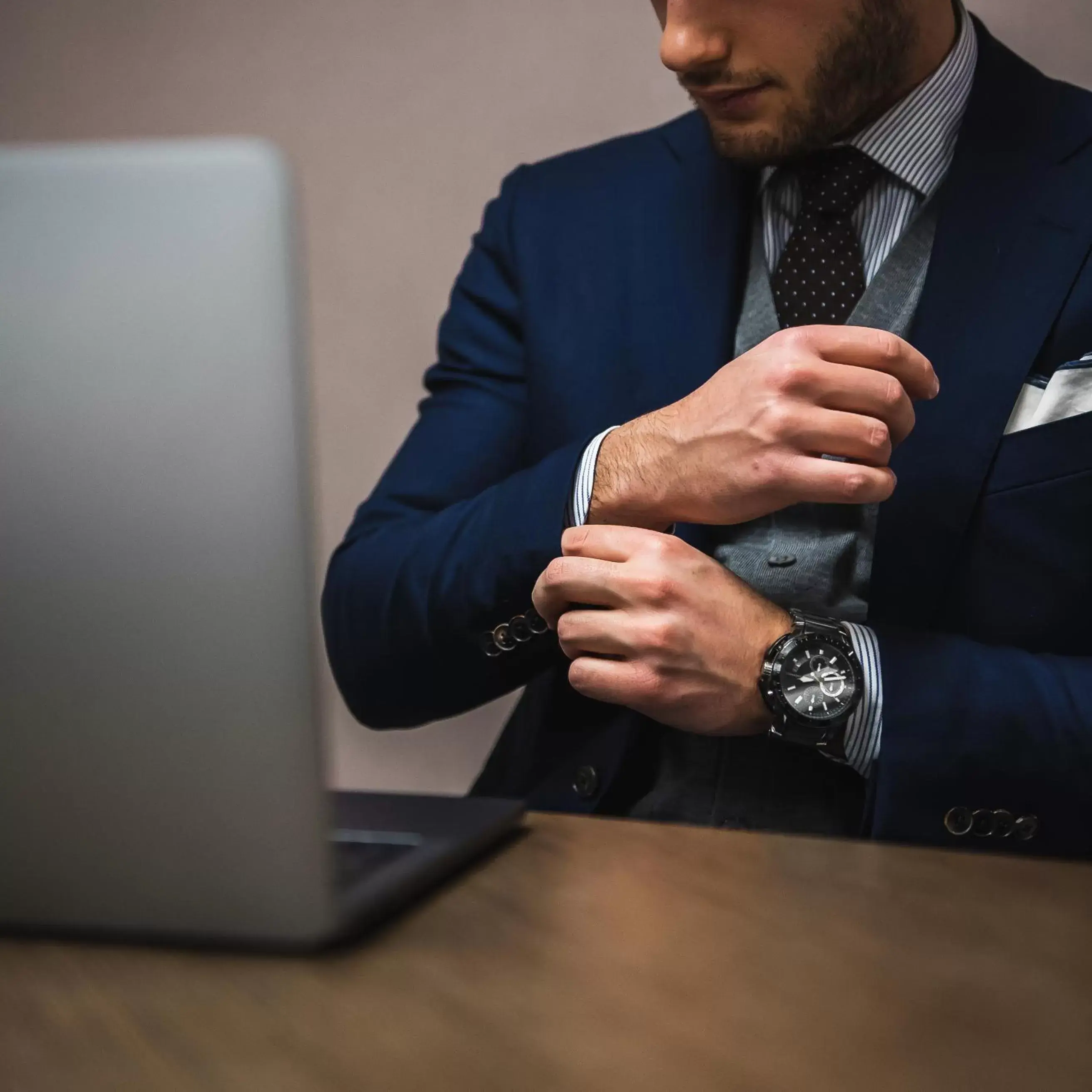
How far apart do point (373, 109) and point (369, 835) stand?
1.17 m

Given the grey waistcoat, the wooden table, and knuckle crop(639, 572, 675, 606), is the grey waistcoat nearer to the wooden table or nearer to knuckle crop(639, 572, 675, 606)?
knuckle crop(639, 572, 675, 606)

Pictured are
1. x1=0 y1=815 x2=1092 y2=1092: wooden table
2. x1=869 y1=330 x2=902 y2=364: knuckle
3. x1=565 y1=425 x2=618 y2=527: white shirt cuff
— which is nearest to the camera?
x1=0 y1=815 x2=1092 y2=1092: wooden table

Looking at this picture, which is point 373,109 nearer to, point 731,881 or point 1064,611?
point 1064,611

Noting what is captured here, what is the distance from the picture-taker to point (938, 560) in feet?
3.37

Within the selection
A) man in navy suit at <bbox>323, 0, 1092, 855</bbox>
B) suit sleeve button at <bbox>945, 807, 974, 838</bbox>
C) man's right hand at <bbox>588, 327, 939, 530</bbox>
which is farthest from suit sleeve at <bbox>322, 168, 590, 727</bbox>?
suit sleeve button at <bbox>945, 807, 974, 838</bbox>

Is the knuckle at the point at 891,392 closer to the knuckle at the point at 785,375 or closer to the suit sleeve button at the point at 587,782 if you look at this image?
the knuckle at the point at 785,375

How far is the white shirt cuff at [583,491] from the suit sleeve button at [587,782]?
209 mm

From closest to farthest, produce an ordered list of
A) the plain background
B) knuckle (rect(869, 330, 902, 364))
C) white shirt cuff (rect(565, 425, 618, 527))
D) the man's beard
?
knuckle (rect(869, 330, 902, 364)), white shirt cuff (rect(565, 425, 618, 527)), the man's beard, the plain background

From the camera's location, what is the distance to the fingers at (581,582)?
2.90 ft

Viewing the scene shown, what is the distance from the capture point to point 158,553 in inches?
17.0

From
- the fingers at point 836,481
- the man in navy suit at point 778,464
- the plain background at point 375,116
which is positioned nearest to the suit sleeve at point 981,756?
the man in navy suit at point 778,464

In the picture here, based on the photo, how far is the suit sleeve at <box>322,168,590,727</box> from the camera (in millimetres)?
1017

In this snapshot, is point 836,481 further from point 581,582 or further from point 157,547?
point 157,547

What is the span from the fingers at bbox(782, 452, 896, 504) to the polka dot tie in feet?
0.93
